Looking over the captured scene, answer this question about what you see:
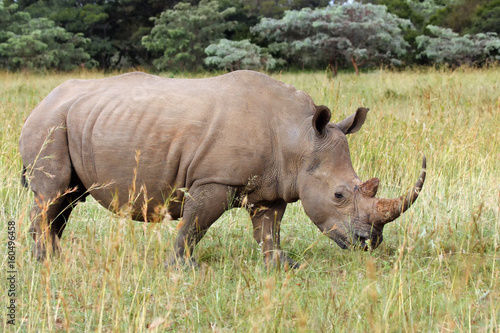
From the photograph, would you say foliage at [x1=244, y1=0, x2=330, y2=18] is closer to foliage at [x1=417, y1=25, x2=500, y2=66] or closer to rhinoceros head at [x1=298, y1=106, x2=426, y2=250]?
foliage at [x1=417, y1=25, x2=500, y2=66]

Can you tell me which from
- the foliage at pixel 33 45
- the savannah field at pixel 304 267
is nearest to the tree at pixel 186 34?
the foliage at pixel 33 45

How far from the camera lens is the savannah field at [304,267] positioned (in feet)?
8.11

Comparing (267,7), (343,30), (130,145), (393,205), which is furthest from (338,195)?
(267,7)

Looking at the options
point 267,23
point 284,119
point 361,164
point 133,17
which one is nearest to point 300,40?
point 267,23

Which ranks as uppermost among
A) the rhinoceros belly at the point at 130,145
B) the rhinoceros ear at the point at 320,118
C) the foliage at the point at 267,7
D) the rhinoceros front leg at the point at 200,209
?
the foliage at the point at 267,7

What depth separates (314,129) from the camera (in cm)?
351

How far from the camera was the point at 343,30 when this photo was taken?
19797 mm

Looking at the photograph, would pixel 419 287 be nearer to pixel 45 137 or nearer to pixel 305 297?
pixel 305 297

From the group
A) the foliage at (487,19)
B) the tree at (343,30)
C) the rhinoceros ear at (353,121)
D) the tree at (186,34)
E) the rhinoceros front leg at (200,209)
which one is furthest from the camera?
the tree at (186,34)

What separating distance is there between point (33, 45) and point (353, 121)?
1951 centimetres

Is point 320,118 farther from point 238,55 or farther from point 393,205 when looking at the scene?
point 238,55

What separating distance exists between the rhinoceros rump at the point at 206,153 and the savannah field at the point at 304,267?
9.0 inches

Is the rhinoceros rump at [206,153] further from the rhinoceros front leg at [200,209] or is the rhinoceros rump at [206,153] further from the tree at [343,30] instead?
the tree at [343,30]

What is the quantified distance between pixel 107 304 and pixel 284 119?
1.54 m
